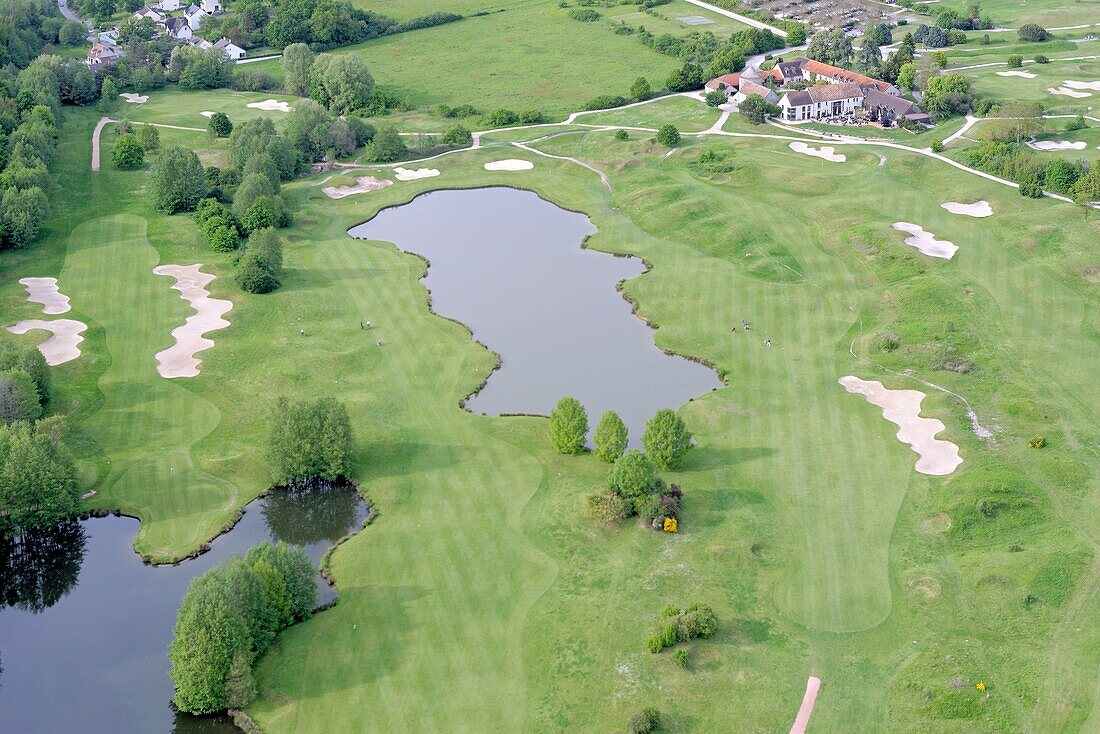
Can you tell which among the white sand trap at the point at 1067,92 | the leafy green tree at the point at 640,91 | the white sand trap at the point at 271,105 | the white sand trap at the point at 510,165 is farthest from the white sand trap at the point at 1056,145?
the white sand trap at the point at 271,105

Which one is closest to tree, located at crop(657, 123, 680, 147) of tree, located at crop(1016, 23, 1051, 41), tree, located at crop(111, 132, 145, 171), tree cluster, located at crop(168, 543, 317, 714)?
tree, located at crop(111, 132, 145, 171)

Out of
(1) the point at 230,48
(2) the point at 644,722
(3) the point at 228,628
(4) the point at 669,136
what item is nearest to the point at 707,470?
(2) the point at 644,722

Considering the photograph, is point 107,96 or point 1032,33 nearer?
point 107,96

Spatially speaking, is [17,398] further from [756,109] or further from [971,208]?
[756,109]

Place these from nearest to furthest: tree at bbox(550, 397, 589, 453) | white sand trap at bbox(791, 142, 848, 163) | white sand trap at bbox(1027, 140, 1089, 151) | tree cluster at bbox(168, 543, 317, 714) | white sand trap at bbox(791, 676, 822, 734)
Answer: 1. white sand trap at bbox(791, 676, 822, 734)
2. tree cluster at bbox(168, 543, 317, 714)
3. tree at bbox(550, 397, 589, 453)
4. white sand trap at bbox(1027, 140, 1089, 151)
5. white sand trap at bbox(791, 142, 848, 163)

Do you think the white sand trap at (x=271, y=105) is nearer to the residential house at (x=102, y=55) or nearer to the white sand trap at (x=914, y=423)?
the residential house at (x=102, y=55)

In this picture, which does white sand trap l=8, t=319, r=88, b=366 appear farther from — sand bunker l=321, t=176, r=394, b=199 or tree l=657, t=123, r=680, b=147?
tree l=657, t=123, r=680, b=147
